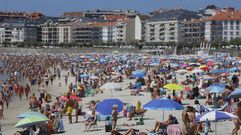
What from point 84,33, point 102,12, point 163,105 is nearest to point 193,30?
point 84,33

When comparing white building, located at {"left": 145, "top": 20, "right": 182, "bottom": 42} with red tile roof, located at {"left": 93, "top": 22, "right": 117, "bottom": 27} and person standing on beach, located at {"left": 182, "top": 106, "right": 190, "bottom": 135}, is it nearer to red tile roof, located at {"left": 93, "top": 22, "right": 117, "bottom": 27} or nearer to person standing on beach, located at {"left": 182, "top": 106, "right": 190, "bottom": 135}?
red tile roof, located at {"left": 93, "top": 22, "right": 117, "bottom": 27}

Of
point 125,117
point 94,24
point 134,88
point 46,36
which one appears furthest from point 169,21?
point 125,117

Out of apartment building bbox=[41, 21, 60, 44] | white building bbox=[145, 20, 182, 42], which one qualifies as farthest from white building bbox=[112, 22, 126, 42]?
apartment building bbox=[41, 21, 60, 44]

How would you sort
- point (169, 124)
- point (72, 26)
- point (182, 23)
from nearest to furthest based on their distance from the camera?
point (169, 124), point (182, 23), point (72, 26)

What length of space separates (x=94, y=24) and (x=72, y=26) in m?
5.47

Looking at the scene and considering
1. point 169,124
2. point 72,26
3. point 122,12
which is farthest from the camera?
point 122,12

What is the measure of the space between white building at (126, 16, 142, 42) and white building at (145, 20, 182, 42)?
13.8 feet

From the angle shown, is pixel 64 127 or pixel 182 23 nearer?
pixel 64 127

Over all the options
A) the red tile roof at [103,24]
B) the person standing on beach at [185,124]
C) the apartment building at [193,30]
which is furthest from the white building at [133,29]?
the person standing on beach at [185,124]

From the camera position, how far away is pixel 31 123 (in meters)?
11.0

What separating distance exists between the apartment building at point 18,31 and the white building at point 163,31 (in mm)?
36739

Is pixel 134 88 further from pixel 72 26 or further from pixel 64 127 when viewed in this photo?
pixel 72 26

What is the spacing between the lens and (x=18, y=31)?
5276 inches

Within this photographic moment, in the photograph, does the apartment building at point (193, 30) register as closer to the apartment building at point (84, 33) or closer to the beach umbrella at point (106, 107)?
the apartment building at point (84, 33)
